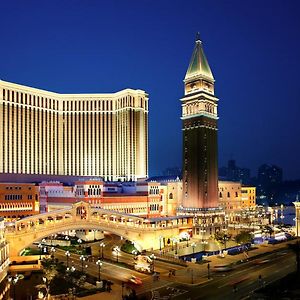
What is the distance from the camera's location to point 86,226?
66125 mm

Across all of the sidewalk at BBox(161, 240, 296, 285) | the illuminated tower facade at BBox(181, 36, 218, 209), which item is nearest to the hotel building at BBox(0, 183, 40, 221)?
the illuminated tower facade at BBox(181, 36, 218, 209)

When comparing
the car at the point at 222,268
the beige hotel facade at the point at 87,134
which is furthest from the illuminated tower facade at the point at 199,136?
the beige hotel facade at the point at 87,134

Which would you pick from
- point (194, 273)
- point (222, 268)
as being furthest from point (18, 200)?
point (222, 268)

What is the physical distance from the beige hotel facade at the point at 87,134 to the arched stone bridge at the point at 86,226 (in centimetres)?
4980

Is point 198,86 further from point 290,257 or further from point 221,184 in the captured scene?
point 290,257

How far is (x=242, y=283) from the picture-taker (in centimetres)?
4681

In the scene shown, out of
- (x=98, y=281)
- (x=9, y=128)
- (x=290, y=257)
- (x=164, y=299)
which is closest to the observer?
(x=164, y=299)

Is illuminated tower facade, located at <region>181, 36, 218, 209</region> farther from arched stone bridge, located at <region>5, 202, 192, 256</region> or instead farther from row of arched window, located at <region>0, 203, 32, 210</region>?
row of arched window, located at <region>0, 203, 32, 210</region>

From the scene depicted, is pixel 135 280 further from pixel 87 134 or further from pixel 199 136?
pixel 87 134

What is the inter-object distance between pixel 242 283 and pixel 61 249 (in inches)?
1287

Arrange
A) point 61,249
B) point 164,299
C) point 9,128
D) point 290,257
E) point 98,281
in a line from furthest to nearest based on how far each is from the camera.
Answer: point 9,128 → point 61,249 → point 290,257 → point 98,281 → point 164,299

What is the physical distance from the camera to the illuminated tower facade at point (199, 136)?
8881cm

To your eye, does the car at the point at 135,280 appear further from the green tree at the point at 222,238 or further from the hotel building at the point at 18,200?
the hotel building at the point at 18,200

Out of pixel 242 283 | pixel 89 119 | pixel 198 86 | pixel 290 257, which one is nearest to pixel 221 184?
pixel 198 86
